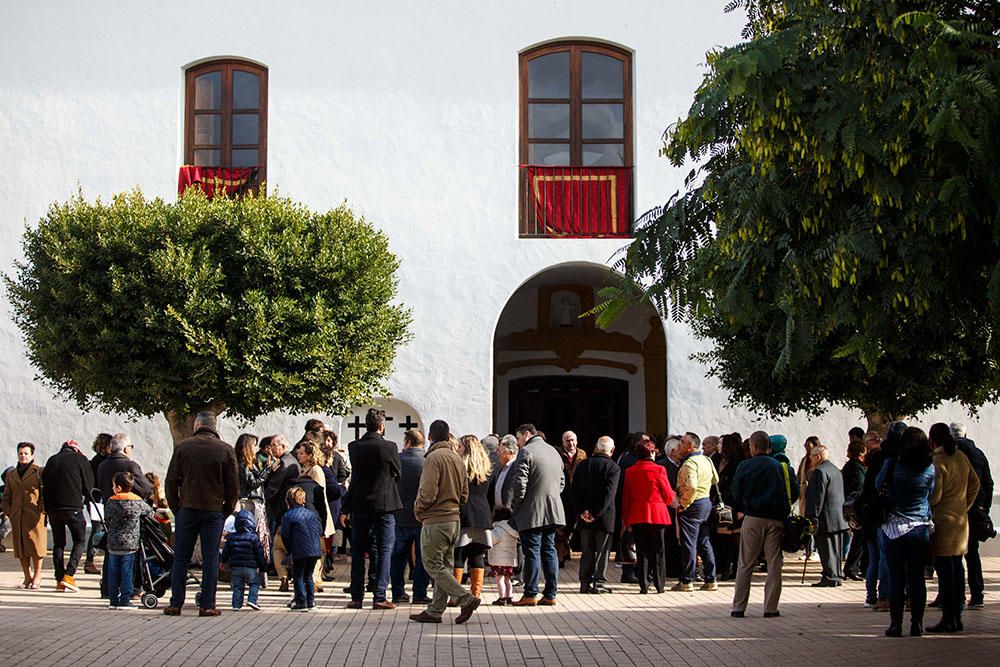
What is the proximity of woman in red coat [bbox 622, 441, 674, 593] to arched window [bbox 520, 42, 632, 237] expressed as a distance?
279 inches

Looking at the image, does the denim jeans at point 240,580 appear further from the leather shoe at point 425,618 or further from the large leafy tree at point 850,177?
the large leafy tree at point 850,177

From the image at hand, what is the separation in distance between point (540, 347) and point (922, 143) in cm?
1731

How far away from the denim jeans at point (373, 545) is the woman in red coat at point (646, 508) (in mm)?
2773

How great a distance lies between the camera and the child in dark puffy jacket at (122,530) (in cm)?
1277

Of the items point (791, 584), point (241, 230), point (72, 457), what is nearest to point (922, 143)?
point (791, 584)

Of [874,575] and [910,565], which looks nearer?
[910,565]

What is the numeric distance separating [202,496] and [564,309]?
13.1m

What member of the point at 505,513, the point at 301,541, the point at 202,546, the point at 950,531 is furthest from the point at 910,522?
the point at 202,546

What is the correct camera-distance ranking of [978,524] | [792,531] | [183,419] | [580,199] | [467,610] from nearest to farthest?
[467,610], [978,524], [792,531], [183,419], [580,199]

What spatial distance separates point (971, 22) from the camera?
737 centimetres

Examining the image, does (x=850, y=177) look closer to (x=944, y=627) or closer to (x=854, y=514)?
(x=944, y=627)

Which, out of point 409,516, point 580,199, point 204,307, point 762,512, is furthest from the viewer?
point 580,199

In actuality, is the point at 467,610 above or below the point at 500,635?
above

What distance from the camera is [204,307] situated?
56.4 feet
